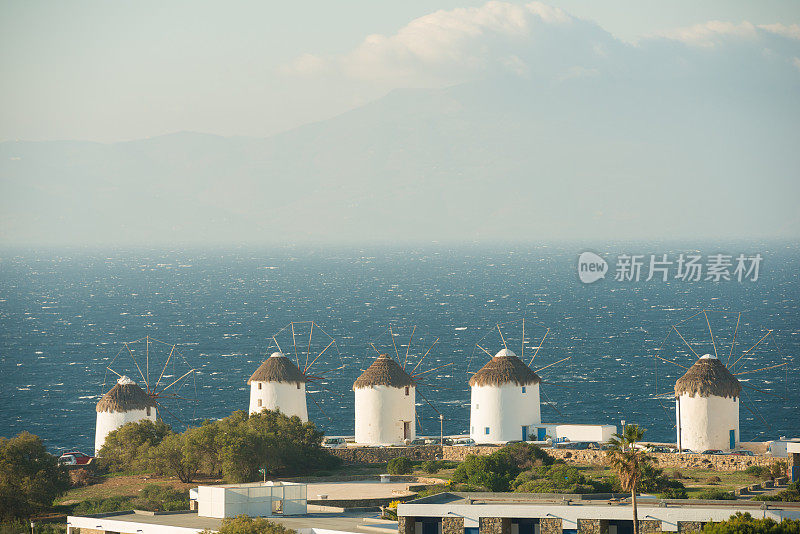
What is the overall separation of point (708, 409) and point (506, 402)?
10747mm

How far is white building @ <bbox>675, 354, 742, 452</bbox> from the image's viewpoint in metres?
72.5

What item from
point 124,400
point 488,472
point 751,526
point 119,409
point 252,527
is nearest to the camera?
point 751,526

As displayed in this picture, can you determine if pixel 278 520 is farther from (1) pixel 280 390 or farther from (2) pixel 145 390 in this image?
(2) pixel 145 390

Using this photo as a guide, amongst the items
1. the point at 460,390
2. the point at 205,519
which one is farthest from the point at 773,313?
the point at 205,519

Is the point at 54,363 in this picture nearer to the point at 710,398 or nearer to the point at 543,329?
the point at 543,329

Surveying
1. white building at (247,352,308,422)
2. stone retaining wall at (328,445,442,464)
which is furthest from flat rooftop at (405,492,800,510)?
white building at (247,352,308,422)

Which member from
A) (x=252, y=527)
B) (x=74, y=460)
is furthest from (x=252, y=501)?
(x=74, y=460)

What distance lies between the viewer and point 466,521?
4981 cm

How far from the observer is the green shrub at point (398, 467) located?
235ft

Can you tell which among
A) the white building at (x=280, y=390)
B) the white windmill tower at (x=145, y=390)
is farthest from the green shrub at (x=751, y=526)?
the white windmill tower at (x=145, y=390)

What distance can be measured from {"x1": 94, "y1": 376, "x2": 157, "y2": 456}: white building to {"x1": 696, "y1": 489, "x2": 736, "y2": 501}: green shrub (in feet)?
113

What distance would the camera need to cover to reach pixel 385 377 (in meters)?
78.9

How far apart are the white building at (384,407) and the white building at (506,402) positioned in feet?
13.8

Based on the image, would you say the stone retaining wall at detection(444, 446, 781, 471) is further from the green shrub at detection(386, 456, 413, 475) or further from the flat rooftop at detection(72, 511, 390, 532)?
the flat rooftop at detection(72, 511, 390, 532)
